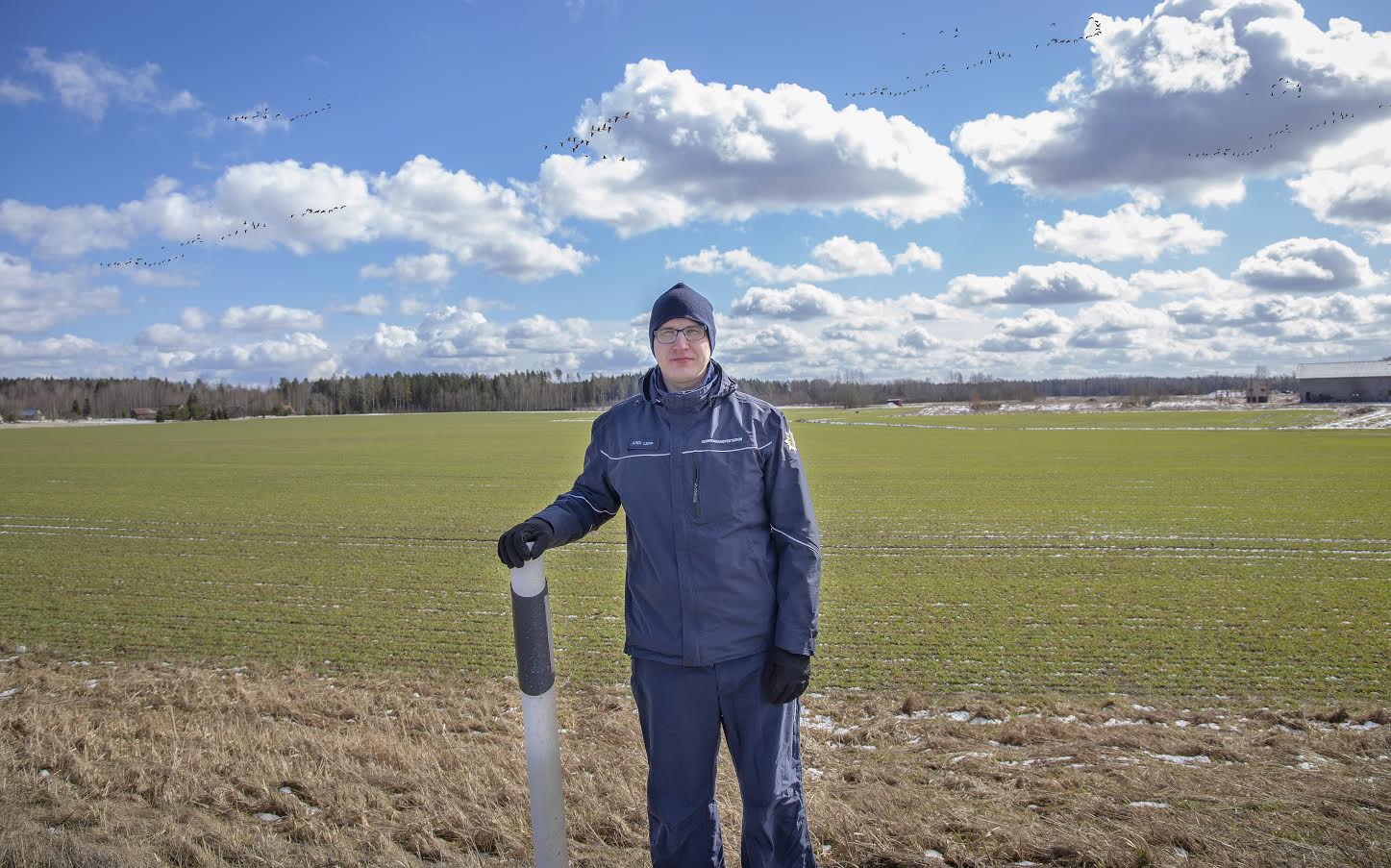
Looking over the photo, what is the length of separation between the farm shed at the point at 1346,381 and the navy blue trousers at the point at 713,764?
373 ft

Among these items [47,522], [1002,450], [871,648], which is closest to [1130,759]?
[871,648]

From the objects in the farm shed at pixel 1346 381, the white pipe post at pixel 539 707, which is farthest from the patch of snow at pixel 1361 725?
the farm shed at pixel 1346 381

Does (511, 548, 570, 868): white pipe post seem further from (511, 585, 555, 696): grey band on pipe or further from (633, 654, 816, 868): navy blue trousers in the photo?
(633, 654, 816, 868): navy blue trousers

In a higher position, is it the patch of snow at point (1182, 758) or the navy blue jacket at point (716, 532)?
the navy blue jacket at point (716, 532)

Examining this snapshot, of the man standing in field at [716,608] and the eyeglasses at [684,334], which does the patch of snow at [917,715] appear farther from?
the eyeglasses at [684,334]

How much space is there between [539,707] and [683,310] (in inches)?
61.0

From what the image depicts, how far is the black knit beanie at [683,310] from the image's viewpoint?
3285mm

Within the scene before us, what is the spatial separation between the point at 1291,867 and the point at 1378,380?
116 meters

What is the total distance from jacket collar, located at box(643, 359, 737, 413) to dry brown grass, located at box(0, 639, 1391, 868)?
192 centimetres

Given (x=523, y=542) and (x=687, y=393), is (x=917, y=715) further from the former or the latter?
(x=523, y=542)

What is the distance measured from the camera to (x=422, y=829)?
12.4ft

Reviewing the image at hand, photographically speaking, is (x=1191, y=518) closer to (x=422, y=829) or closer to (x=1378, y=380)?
(x=422, y=829)

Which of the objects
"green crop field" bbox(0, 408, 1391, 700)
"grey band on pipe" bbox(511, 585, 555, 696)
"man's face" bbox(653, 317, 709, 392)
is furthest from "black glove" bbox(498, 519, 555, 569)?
"green crop field" bbox(0, 408, 1391, 700)

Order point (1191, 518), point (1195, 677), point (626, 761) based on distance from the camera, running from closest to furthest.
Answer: point (626, 761) → point (1195, 677) → point (1191, 518)
